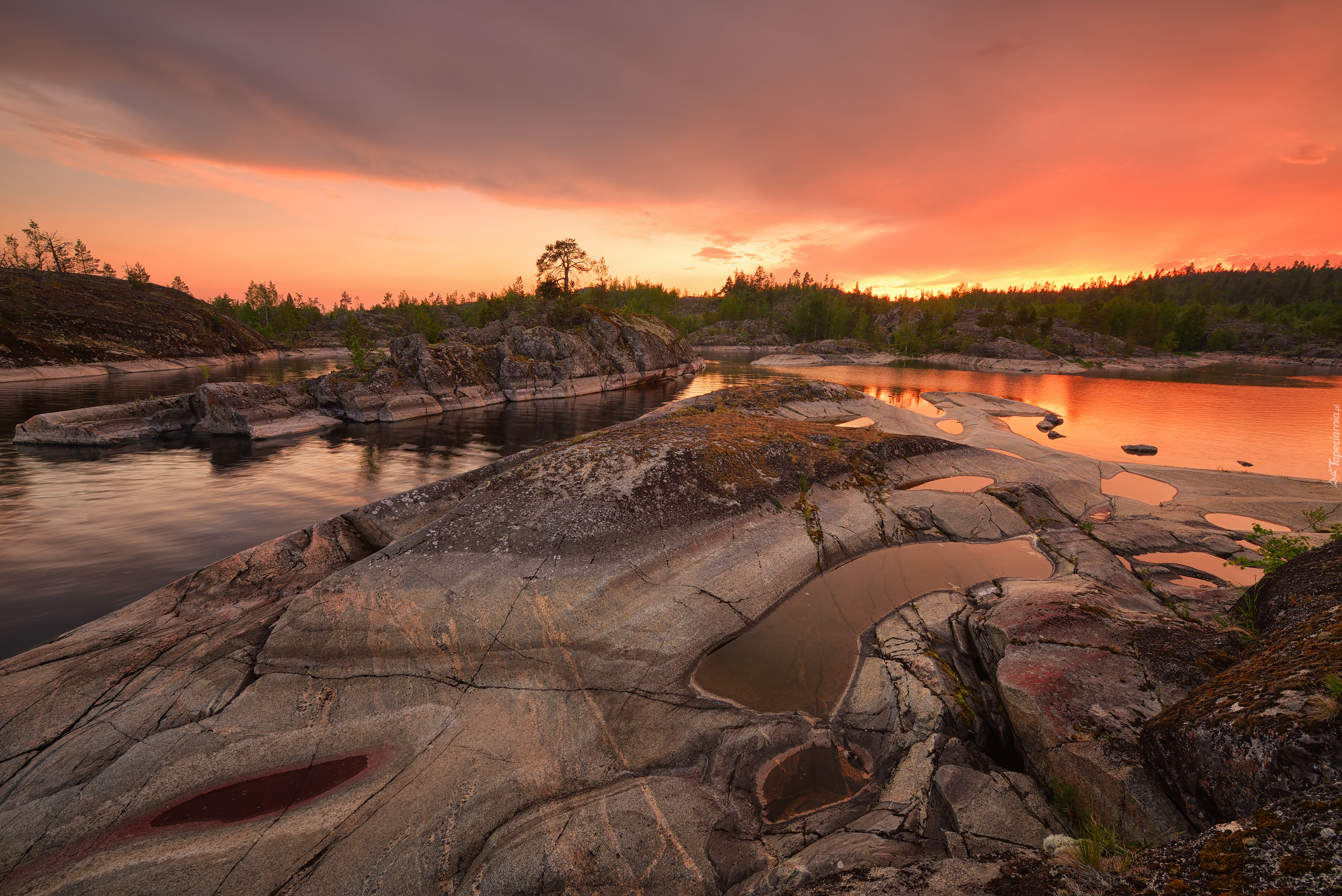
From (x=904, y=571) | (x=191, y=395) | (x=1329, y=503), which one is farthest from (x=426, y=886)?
(x=191, y=395)

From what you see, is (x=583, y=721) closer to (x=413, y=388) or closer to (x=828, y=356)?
(x=413, y=388)

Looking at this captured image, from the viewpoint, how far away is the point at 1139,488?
67.5ft

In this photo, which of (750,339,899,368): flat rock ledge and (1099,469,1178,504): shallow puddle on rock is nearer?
(1099,469,1178,504): shallow puddle on rock

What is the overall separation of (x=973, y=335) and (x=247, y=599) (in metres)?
150

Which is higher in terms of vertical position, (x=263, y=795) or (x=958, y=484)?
(x=958, y=484)

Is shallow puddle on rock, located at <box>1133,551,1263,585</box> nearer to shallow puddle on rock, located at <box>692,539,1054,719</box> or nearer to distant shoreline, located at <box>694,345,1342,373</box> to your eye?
shallow puddle on rock, located at <box>692,539,1054,719</box>

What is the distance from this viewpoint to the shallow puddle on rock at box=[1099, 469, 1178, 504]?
1931cm

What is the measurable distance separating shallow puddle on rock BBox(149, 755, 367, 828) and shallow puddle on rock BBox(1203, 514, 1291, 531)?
973 inches

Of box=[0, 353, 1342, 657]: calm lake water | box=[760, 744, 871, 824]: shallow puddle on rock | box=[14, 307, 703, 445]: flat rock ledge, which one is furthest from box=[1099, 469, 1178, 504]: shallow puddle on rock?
box=[14, 307, 703, 445]: flat rock ledge

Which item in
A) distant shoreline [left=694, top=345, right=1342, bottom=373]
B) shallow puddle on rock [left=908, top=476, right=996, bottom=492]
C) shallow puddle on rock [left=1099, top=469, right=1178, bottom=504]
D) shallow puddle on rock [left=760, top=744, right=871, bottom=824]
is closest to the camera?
shallow puddle on rock [left=760, top=744, right=871, bottom=824]

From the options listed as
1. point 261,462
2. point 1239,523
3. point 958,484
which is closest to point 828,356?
point 958,484

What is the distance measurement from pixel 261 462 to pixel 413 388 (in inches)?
667

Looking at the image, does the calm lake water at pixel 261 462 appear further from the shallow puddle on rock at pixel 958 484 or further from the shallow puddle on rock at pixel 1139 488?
the shallow puddle on rock at pixel 958 484

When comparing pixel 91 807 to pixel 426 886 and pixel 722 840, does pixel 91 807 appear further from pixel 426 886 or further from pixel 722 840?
pixel 722 840
